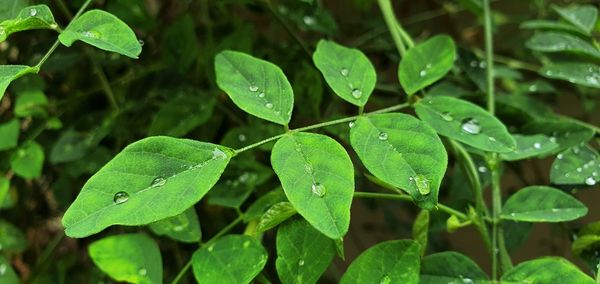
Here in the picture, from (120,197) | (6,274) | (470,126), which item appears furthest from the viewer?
(6,274)

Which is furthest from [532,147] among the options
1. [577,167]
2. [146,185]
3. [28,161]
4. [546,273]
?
[28,161]

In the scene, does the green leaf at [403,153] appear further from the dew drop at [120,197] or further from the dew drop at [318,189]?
the dew drop at [120,197]

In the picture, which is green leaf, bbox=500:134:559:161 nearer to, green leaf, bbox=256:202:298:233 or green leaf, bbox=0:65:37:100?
green leaf, bbox=256:202:298:233

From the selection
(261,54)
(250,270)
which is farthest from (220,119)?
(250,270)

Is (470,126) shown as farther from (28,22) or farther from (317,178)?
(28,22)

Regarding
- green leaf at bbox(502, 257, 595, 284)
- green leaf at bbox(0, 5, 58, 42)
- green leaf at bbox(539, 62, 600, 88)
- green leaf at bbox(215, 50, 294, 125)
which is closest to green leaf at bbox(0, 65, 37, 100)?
green leaf at bbox(0, 5, 58, 42)

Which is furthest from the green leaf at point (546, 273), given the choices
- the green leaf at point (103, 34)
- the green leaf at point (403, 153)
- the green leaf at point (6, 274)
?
the green leaf at point (6, 274)
